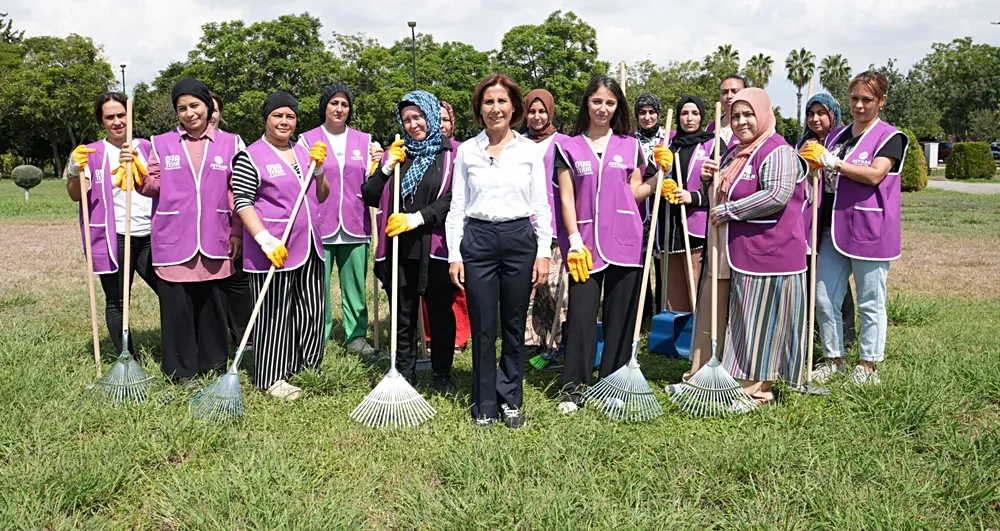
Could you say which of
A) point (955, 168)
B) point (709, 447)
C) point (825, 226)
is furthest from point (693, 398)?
point (955, 168)

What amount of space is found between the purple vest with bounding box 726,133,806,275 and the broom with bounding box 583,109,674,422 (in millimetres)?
499

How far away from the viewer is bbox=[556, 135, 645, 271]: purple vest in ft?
14.7

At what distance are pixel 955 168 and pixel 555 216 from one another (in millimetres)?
30266

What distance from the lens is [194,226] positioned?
4.84m

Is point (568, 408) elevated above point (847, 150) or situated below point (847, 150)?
below

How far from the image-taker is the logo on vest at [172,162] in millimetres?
4785

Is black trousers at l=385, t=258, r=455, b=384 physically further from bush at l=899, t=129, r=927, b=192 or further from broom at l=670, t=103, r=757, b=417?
bush at l=899, t=129, r=927, b=192

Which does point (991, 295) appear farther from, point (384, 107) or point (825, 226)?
point (384, 107)

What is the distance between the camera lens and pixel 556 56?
39844 millimetres

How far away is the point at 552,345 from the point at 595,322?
4.17 feet

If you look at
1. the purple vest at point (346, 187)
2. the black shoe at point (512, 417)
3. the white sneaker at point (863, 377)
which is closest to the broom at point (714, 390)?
the white sneaker at point (863, 377)

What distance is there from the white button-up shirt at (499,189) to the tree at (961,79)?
59506mm

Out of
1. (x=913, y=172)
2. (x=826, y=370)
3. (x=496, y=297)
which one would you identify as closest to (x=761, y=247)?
(x=826, y=370)

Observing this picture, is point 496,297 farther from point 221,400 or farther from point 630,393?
point 221,400
